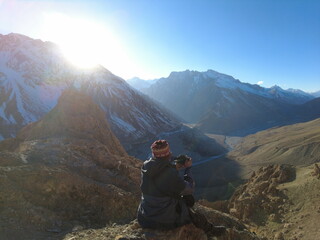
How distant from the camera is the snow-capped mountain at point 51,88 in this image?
134625 millimetres

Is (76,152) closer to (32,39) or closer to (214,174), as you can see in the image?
(214,174)

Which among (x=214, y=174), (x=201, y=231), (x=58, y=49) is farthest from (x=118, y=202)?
(x=58, y=49)

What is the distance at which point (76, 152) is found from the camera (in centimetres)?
1595

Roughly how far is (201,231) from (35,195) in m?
6.74

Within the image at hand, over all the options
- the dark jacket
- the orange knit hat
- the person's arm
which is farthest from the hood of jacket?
the person's arm

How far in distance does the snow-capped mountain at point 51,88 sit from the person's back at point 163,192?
12755 centimetres

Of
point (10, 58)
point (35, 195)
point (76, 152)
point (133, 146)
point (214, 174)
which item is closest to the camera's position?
point (35, 195)

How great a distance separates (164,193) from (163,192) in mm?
32

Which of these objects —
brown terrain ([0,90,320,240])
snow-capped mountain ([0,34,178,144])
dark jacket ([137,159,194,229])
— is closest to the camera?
dark jacket ([137,159,194,229])

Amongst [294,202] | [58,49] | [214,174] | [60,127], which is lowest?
[214,174]

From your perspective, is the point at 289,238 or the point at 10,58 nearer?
the point at 289,238

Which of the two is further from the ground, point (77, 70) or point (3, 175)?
point (77, 70)

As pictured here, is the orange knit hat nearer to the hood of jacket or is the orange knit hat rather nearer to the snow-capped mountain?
the hood of jacket

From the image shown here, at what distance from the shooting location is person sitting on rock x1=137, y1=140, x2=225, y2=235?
5719 millimetres
